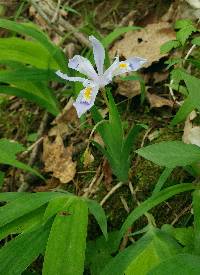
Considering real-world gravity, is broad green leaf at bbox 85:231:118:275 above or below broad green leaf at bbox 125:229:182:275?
below

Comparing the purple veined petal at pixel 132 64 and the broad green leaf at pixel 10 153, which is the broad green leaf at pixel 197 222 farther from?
the broad green leaf at pixel 10 153

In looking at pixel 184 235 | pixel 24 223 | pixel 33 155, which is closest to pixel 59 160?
pixel 33 155

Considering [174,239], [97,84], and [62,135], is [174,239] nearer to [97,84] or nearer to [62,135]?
[97,84]

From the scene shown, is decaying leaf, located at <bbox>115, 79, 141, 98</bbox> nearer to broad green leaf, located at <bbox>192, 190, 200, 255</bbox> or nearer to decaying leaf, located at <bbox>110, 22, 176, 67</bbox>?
decaying leaf, located at <bbox>110, 22, 176, 67</bbox>

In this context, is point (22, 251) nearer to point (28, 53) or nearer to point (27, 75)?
point (27, 75)

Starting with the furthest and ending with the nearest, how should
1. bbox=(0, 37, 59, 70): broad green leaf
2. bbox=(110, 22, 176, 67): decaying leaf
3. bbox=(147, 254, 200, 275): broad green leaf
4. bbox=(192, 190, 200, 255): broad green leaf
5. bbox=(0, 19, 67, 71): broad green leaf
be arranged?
bbox=(110, 22, 176, 67): decaying leaf, bbox=(0, 37, 59, 70): broad green leaf, bbox=(0, 19, 67, 71): broad green leaf, bbox=(192, 190, 200, 255): broad green leaf, bbox=(147, 254, 200, 275): broad green leaf

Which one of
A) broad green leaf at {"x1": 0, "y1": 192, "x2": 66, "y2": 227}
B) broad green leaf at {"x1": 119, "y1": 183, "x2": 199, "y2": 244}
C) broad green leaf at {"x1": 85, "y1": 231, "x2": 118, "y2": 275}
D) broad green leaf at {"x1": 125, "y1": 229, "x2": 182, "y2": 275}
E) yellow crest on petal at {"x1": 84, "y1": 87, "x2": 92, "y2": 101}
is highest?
yellow crest on petal at {"x1": 84, "y1": 87, "x2": 92, "y2": 101}

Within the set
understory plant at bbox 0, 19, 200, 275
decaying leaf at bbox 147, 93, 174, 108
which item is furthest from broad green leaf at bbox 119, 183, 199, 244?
decaying leaf at bbox 147, 93, 174, 108
